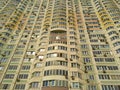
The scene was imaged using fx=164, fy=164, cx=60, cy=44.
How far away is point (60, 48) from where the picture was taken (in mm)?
45156

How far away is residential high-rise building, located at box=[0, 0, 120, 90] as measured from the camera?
3941 cm

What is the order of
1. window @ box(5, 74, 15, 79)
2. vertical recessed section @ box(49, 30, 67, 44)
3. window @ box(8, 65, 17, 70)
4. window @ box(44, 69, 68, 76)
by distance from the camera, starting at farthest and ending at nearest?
1. vertical recessed section @ box(49, 30, 67, 44)
2. window @ box(8, 65, 17, 70)
3. window @ box(5, 74, 15, 79)
4. window @ box(44, 69, 68, 76)

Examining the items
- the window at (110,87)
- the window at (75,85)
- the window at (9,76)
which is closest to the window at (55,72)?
the window at (75,85)

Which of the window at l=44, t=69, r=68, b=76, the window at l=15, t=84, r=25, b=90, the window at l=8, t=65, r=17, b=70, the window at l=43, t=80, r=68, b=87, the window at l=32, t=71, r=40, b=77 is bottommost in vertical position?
the window at l=15, t=84, r=25, b=90

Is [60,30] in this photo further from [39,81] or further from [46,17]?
[39,81]

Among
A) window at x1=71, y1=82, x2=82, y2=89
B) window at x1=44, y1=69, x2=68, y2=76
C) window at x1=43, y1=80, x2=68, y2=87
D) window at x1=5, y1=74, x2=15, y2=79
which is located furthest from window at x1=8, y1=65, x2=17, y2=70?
window at x1=71, y1=82, x2=82, y2=89

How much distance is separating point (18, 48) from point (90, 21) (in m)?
28.4

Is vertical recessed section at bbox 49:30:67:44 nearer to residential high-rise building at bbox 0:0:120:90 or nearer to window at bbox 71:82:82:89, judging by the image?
residential high-rise building at bbox 0:0:120:90

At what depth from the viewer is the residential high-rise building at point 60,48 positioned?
39.4 metres

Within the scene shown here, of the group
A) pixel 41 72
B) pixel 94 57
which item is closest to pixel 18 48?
pixel 41 72

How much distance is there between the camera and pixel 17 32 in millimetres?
56281

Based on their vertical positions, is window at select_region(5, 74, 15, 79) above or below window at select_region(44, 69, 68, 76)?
below

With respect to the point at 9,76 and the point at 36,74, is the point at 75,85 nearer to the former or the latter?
the point at 36,74

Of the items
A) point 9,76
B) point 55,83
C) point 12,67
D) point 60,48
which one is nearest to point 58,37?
point 60,48
